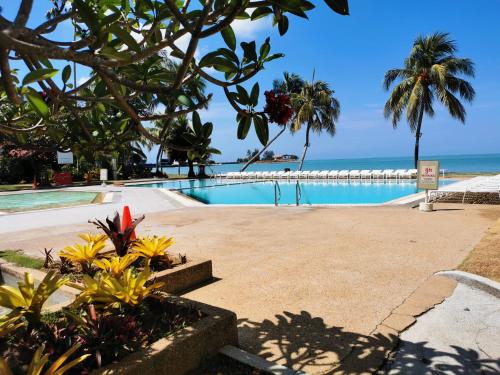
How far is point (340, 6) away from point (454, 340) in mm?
3202

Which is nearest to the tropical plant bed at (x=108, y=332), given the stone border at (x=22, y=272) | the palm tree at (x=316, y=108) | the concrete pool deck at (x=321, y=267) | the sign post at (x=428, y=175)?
the concrete pool deck at (x=321, y=267)

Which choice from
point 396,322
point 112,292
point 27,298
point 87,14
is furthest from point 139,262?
point 87,14


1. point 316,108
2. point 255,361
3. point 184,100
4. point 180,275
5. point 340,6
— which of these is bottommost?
point 255,361

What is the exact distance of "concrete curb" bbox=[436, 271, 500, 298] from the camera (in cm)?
452

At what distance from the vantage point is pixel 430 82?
83.3 ft

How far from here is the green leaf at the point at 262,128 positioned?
2209 mm

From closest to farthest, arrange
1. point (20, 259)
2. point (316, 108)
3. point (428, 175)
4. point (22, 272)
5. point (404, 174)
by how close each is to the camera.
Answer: point (22, 272)
point (20, 259)
point (428, 175)
point (404, 174)
point (316, 108)

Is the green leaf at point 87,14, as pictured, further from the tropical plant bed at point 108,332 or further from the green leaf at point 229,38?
the tropical plant bed at point 108,332

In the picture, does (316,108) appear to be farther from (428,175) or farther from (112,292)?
(112,292)

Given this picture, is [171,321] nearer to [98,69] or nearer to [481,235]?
[98,69]

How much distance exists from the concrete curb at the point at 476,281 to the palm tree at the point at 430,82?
22704 millimetres

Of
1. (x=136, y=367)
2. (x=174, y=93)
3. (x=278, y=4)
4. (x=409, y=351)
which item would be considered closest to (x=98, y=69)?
(x=174, y=93)

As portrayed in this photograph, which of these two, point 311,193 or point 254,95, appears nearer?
point 254,95

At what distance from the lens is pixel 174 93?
6.64ft
